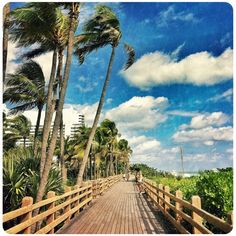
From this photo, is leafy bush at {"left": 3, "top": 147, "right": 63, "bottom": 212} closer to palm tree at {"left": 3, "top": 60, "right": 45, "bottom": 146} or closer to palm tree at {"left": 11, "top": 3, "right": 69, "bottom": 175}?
palm tree at {"left": 11, "top": 3, "right": 69, "bottom": 175}

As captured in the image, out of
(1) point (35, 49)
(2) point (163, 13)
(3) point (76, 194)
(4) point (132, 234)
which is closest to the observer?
(4) point (132, 234)

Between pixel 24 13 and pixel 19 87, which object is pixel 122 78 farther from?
pixel 24 13

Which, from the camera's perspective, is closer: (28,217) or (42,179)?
(28,217)

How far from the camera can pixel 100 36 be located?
52.6 ft

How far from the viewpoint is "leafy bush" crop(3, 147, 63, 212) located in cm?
955

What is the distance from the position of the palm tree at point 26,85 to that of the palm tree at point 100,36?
9.38 feet

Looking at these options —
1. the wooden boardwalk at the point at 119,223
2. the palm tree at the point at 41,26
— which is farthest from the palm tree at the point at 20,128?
the wooden boardwalk at the point at 119,223

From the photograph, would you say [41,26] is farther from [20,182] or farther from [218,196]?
[218,196]

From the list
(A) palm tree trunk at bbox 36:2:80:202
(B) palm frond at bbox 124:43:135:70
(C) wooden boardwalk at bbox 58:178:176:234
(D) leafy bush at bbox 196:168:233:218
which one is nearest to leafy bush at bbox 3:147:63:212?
(A) palm tree trunk at bbox 36:2:80:202

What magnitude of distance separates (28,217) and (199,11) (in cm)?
552

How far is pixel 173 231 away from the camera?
753 centimetres

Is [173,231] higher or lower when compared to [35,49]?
lower

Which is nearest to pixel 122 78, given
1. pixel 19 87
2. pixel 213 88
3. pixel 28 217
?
pixel 19 87

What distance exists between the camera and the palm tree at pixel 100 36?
15133 millimetres
